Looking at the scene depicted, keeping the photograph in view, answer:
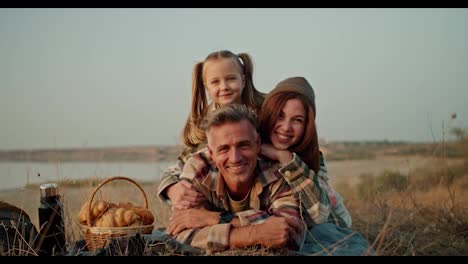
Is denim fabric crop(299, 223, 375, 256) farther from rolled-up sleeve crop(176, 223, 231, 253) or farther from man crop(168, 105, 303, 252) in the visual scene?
rolled-up sleeve crop(176, 223, 231, 253)

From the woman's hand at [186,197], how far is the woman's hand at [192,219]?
0.34 feet

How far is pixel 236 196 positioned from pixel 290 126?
2.86ft

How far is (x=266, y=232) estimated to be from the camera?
4.52m

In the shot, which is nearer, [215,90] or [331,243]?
[331,243]

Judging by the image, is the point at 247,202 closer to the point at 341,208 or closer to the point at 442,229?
the point at 341,208

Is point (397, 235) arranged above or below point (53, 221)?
below

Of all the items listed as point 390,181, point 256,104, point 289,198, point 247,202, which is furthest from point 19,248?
point 390,181

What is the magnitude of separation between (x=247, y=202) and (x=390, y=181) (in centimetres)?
631

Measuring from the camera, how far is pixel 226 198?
5055 millimetres

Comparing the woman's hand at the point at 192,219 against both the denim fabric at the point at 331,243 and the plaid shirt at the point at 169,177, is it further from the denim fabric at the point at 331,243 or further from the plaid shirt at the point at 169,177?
the denim fabric at the point at 331,243

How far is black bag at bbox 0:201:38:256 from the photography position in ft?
15.9

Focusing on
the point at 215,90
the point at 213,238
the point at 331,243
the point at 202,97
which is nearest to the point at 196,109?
the point at 202,97

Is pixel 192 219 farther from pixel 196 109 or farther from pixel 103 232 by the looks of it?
pixel 196 109

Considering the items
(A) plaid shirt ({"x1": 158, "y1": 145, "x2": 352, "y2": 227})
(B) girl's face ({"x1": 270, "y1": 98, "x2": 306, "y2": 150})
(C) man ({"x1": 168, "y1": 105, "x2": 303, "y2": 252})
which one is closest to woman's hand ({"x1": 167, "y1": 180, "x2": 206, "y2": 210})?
(C) man ({"x1": 168, "y1": 105, "x2": 303, "y2": 252})
